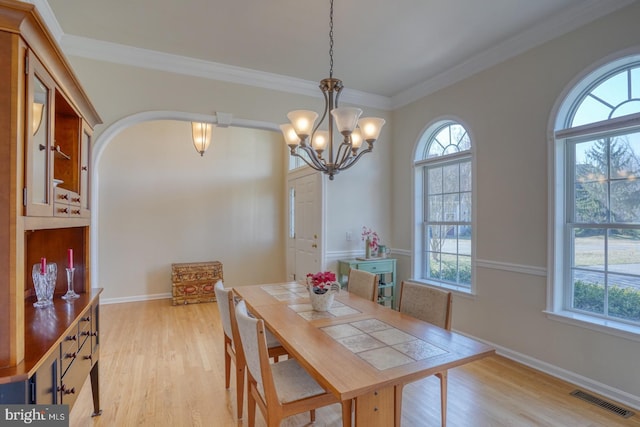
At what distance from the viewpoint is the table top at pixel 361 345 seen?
137 cm

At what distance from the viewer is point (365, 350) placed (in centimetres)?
161

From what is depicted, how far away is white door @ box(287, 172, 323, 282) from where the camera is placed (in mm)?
4375

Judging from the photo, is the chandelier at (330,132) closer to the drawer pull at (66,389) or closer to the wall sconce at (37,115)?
the wall sconce at (37,115)

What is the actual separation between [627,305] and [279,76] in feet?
12.6

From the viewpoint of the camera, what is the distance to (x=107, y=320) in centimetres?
435

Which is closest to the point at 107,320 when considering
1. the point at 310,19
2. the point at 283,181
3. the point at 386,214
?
the point at 283,181

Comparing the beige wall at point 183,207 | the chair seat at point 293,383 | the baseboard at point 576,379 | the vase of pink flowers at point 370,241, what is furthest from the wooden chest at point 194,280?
the baseboard at point 576,379

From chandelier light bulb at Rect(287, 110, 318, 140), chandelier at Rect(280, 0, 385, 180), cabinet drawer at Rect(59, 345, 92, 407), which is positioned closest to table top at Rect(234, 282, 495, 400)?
cabinet drawer at Rect(59, 345, 92, 407)

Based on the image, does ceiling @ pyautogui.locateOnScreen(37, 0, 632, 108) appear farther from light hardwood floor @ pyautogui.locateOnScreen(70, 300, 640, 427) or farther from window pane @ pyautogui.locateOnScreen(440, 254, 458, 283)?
light hardwood floor @ pyautogui.locateOnScreen(70, 300, 640, 427)

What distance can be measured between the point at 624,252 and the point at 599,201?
0.42 meters

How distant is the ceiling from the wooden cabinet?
1.21 meters

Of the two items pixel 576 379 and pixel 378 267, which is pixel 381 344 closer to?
pixel 576 379

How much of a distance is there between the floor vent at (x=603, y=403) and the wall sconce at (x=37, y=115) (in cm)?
373

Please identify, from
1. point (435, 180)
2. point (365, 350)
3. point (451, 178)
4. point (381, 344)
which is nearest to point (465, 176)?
point (451, 178)
